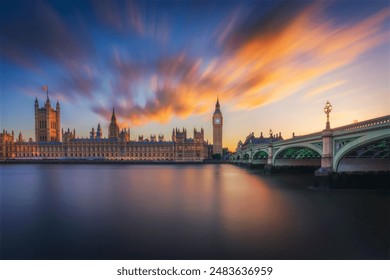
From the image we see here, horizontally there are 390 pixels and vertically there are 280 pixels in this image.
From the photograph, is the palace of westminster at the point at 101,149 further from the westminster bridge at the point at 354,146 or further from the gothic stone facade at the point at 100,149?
the westminster bridge at the point at 354,146

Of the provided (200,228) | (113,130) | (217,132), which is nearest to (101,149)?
(113,130)

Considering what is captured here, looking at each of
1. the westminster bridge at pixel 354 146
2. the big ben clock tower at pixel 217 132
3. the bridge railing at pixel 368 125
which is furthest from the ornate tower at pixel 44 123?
the bridge railing at pixel 368 125

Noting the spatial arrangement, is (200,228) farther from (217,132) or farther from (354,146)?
(217,132)

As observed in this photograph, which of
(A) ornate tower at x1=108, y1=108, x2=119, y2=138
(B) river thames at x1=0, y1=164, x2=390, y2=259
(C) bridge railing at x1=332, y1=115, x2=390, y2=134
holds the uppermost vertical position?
(A) ornate tower at x1=108, y1=108, x2=119, y2=138

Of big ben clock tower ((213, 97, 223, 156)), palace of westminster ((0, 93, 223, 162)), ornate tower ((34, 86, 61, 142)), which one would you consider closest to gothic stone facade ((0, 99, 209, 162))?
palace of westminster ((0, 93, 223, 162))

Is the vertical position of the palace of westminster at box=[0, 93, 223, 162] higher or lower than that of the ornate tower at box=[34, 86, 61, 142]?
lower

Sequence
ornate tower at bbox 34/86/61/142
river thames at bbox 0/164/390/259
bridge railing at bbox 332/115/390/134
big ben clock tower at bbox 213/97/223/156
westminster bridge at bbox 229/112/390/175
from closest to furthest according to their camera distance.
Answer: river thames at bbox 0/164/390/259 < bridge railing at bbox 332/115/390/134 < westminster bridge at bbox 229/112/390/175 < ornate tower at bbox 34/86/61/142 < big ben clock tower at bbox 213/97/223/156

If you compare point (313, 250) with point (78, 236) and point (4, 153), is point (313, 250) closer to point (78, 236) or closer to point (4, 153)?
point (78, 236)

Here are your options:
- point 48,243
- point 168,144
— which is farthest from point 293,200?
point 168,144

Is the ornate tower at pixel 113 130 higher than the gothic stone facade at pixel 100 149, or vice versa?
the ornate tower at pixel 113 130

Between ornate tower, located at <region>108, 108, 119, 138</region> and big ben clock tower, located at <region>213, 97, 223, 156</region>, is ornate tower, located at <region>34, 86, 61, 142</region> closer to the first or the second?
ornate tower, located at <region>108, 108, 119, 138</region>

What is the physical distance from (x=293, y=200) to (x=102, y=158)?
100314mm

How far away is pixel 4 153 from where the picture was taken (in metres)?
105
